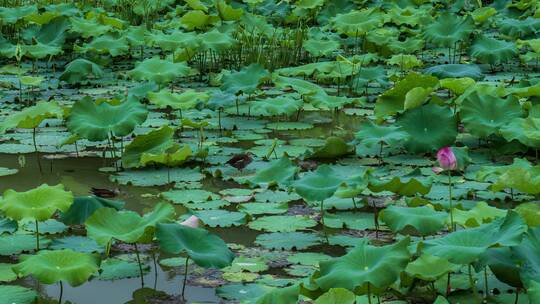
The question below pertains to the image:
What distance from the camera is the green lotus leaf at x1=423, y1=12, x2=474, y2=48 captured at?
5.90 m

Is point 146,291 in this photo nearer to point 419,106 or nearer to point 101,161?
point 101,161

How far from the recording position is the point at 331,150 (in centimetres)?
392

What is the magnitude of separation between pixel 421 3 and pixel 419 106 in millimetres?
4214

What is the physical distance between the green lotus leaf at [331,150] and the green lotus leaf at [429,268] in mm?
1568

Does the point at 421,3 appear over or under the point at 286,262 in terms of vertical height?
under

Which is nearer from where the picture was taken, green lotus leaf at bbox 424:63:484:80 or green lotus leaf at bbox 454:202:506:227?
green lotus leaf at bbox 454:202:506:227

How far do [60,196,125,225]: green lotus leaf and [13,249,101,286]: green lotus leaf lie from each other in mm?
422

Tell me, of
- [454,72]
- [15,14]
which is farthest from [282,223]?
[15,14]

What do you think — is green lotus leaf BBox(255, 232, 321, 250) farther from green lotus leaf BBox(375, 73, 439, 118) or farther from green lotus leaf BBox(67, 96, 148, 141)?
green lotus leaf BBox(375, 73, 439, 118)

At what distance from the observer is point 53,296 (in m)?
2.55

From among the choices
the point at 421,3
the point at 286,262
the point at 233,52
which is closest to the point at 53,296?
the point at 286,262

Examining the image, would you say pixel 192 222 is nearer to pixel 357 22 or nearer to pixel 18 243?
pixel 18 243

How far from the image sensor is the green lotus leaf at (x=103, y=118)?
3.70 m

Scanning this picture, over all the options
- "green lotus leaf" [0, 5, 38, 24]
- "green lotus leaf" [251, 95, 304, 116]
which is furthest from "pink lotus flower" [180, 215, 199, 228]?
"green lotus leaf" [0, 5, 38, 24]
